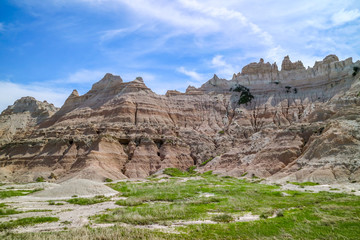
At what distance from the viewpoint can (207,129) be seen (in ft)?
316

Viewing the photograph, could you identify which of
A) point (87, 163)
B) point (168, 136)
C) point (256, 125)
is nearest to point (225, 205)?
point (87, 163)

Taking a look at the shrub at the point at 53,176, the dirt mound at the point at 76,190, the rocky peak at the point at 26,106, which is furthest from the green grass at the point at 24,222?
the rocky peak at the point at 26,106

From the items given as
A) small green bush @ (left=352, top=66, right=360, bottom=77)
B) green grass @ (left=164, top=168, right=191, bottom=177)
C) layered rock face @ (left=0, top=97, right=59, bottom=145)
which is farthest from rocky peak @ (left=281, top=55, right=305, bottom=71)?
layered rock face @ (left=0, top=97, right=59, bottom=145)

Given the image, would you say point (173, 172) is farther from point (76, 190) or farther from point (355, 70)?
point (355, 70)

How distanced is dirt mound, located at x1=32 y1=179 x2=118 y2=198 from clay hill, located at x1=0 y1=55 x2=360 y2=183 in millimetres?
23541

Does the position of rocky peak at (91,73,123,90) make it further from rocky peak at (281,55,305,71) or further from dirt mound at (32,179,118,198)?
dirt mound at (32,179,118,198)

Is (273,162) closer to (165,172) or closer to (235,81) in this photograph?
(165,172)

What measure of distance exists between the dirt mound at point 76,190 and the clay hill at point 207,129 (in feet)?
77.2

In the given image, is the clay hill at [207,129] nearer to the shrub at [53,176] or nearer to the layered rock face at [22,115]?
the shrub at [53,176]

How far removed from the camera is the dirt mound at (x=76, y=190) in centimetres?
3422

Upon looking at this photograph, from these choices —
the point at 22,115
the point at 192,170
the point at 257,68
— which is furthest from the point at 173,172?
the point at 22,115

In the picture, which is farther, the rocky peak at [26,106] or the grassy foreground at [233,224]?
the rocky peak at [26,106]

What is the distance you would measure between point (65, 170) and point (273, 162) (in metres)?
51.3

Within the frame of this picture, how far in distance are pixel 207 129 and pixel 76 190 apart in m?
65.6
